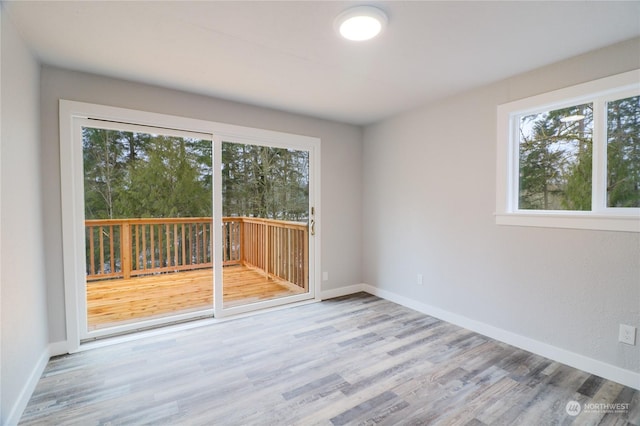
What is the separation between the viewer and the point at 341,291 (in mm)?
3965

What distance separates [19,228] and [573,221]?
3833mm

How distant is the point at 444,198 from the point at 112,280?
15.3 feet

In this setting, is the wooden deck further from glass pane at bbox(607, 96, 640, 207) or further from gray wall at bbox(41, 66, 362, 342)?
glass pane at bbox(607, 96, 640, 207)

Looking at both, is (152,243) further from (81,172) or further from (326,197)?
(326,197)

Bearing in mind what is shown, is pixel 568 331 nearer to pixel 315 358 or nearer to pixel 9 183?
pixel 315 358

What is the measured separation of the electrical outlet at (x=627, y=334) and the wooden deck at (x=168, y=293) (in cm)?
298

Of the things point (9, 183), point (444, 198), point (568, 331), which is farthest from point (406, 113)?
point (9, 183)

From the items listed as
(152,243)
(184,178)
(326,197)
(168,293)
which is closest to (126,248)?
(152,243)

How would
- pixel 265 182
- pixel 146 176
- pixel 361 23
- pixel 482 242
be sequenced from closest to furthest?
1. pixel 361 23
2. pixel 482 242
3. pixel 265 182
4. pixel 146 176

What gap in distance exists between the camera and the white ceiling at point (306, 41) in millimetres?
1627

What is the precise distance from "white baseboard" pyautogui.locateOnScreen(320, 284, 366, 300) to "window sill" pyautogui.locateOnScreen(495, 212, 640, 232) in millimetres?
2091

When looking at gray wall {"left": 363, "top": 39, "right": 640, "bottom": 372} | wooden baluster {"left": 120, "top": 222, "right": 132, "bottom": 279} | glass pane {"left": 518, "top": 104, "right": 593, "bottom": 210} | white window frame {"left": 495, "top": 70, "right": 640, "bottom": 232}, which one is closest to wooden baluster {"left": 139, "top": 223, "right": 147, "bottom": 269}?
wooden baluster {"left": 120, "top": 222, "right": 132, "bottom": 279}

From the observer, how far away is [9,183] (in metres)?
1.65

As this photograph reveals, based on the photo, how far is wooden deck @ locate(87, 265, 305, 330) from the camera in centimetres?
323
